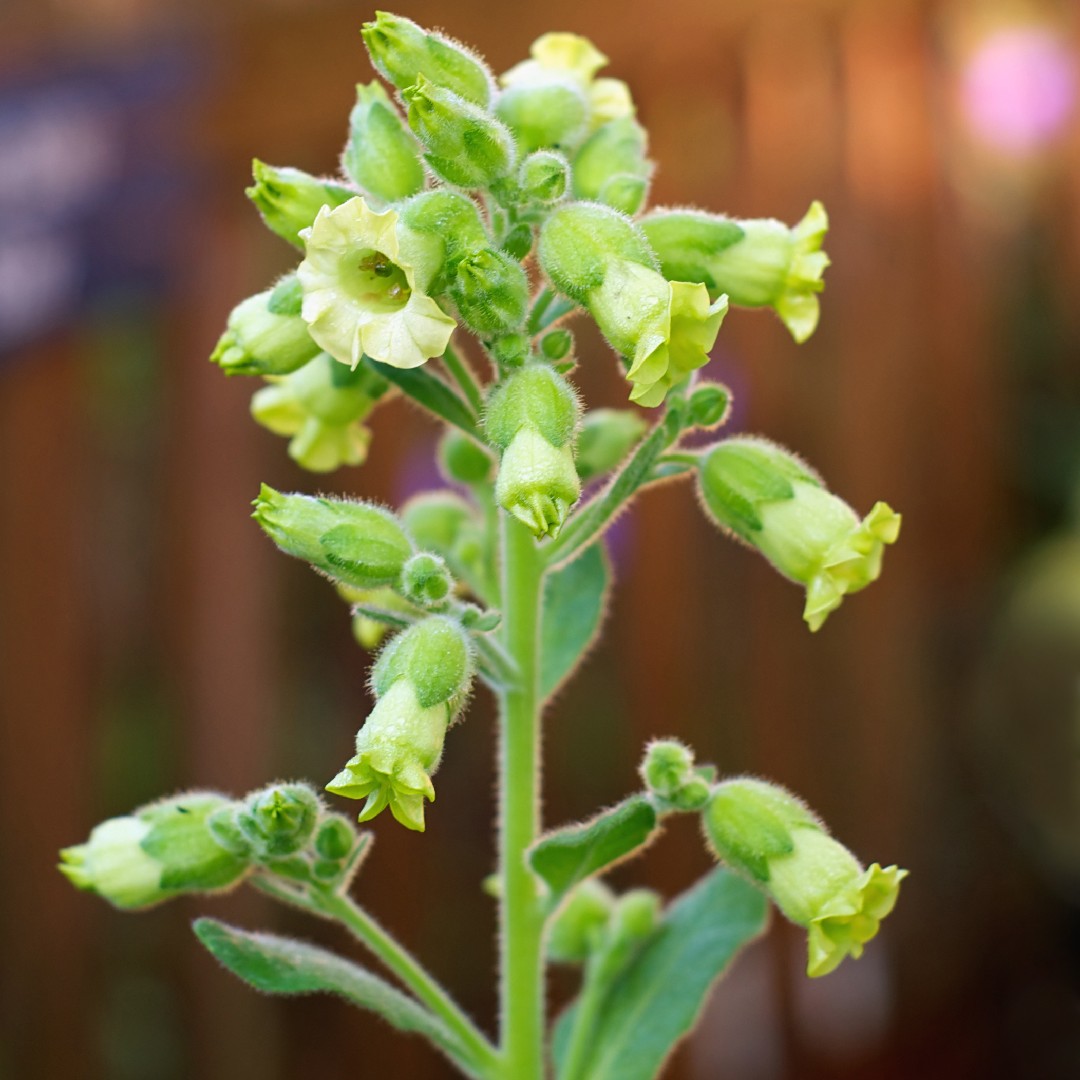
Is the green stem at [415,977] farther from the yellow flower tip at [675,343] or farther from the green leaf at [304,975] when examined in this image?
the yellow flower tip at [675,343]

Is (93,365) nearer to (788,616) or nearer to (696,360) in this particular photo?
(788,616)

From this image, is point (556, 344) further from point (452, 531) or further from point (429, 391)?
point (452, 531)

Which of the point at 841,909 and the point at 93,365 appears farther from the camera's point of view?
the point at 93,365

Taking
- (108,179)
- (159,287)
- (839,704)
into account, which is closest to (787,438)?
(839,704)

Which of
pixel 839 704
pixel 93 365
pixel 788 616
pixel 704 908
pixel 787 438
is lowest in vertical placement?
pixel 704 908

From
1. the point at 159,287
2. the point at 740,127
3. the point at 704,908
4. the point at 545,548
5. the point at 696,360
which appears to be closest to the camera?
the point at 696,360

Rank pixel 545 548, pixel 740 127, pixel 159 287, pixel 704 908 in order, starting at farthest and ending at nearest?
1. pixel 159 287
2. pixel 740 127
3. pixel 704 908
4. pixel 545 548

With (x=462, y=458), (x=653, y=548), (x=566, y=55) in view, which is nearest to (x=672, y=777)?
(x=462, y=458)

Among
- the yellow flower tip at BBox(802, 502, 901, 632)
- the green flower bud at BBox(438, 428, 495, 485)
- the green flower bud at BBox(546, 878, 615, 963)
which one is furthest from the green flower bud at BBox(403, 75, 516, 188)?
the green flower bud at BBox(546, 878, 615, 963)
